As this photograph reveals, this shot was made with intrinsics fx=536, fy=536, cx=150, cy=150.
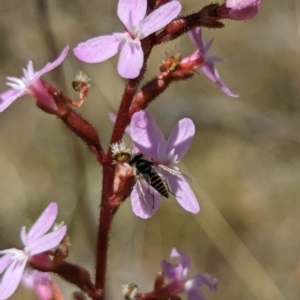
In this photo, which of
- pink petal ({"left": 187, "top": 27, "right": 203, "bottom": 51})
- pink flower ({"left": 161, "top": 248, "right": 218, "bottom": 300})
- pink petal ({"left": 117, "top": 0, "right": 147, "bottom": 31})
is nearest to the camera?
pink petal ({"left": 117, "top": 0, "right": 147, "bottom": 31})

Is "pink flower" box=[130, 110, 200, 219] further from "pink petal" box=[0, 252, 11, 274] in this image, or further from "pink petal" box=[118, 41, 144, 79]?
"pink petal" box=[0, 252, 11, 274]

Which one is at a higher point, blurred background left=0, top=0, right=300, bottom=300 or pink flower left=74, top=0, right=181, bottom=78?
pink flower left=74, top=0, right=181, bottom=78

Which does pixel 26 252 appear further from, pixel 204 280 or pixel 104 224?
pixel 204 280

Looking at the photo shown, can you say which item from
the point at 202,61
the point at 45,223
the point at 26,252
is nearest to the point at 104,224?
the point at 45,223

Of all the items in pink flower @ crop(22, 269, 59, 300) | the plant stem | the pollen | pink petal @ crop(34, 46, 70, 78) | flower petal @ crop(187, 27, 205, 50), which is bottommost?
pink flower @ crop(22, 269, 59, 300)

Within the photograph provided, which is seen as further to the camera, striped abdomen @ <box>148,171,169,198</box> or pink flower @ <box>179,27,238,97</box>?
pink flower @ <box>179,27,238,97</box>

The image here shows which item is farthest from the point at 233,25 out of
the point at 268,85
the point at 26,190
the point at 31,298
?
the point at 31,298

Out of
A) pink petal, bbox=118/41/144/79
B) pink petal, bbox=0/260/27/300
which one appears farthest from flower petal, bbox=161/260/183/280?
pink petal, bbox=118/41/144/79

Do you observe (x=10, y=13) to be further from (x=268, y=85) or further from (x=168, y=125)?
(x=268, y=85)
